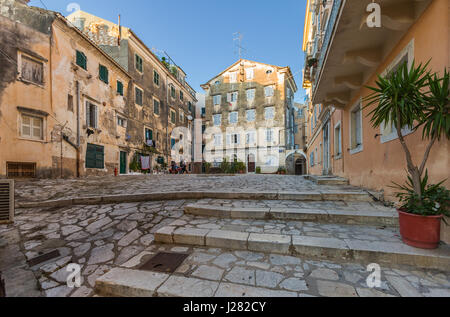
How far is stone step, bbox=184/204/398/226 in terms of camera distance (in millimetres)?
3164

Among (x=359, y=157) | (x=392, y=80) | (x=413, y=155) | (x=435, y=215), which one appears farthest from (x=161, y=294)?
(x=359, y=157)

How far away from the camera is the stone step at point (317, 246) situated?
2.16 metres

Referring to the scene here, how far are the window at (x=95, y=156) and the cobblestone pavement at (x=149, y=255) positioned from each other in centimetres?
1047

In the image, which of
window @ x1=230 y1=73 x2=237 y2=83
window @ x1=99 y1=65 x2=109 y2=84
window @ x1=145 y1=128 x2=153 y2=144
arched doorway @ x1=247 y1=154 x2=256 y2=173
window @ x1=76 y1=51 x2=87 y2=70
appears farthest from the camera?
window @ x1=230 y1=73 x2=237 y2=83

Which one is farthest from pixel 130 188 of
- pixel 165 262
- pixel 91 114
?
pixel 91 114

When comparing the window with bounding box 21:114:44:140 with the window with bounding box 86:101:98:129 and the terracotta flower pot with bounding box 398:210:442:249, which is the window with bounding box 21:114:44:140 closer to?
the window with bounding box 86:101:98:129

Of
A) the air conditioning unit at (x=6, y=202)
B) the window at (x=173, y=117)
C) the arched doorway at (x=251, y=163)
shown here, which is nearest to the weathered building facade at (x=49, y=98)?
the air conditioning unit at (x=6, y=202)

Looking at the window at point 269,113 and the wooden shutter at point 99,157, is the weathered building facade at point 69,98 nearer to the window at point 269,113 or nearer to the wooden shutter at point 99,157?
the wooden shutter at point 99,157

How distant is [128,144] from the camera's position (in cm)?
1662

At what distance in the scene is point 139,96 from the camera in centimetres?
1831

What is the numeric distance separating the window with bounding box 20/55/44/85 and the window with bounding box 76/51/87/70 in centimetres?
233

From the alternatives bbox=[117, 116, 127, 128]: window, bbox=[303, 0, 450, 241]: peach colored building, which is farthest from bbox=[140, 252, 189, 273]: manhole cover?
bbox=[117, 116, 127, 128]: window

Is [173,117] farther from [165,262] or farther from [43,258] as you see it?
[165,262]

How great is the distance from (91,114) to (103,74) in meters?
3.32
